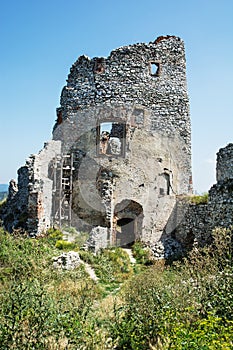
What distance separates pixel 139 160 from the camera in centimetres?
1845

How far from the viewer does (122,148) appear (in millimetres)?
18719

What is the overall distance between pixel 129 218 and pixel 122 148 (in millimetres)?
3291

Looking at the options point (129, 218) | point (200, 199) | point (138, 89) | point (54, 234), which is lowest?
point (54, 234)

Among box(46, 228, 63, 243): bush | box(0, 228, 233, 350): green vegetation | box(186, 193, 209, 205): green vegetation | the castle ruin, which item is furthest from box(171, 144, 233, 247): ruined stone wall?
box(46, 228, 63, 243): bush

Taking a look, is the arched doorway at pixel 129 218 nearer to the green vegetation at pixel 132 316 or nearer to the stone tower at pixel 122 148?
the stone tower at pixel 122 148

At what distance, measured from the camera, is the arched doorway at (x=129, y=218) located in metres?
18.4

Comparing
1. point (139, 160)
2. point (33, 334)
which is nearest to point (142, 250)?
point (139, 160)

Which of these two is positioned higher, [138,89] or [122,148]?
[138,89]

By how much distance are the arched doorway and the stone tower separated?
0.05m

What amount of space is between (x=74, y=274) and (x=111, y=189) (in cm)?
636

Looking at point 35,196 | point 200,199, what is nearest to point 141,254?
point 200,199

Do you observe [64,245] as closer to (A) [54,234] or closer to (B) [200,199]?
(A) [54,234]

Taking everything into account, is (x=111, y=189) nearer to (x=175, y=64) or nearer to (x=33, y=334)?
(x=175, y=64)

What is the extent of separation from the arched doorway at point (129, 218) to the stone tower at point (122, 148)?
46 millimetres
